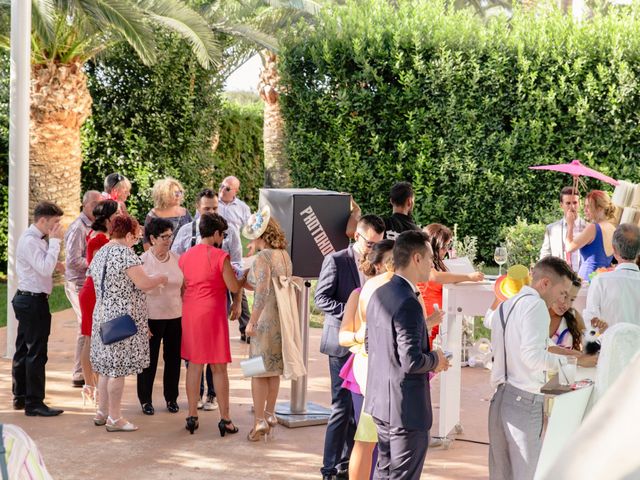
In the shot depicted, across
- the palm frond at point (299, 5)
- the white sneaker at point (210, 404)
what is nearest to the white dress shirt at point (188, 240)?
the white sneaker at point (210, 404)

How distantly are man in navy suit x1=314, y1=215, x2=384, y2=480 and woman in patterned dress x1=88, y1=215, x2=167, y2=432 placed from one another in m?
1.65

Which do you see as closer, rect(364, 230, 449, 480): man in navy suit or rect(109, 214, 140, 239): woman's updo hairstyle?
rect(364, 230, 449, 480): man in navy suit

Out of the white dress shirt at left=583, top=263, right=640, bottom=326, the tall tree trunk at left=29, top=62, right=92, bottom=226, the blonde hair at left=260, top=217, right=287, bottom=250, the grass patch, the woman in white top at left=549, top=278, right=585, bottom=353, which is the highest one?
the tall tree trunk at left=29, top=62, right=92, bottom=226

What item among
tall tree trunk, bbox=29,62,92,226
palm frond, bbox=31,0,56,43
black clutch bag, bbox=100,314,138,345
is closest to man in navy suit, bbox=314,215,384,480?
black clutch bag, bbox=100,314,138,345

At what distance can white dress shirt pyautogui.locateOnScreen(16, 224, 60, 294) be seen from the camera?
743 centimetres

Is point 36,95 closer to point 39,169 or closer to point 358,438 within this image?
point 39,169

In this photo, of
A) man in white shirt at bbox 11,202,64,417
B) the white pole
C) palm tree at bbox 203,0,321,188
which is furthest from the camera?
palm tree at bbox 203,0,321,188

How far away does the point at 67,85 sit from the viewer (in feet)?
49.5

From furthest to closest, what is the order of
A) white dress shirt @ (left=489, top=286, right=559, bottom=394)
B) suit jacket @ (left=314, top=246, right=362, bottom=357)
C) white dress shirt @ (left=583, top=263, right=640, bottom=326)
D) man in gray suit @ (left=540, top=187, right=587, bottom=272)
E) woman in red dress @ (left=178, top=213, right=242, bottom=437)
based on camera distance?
man in gray suit @ (left=540, top=187, right=587, bottom=272), woman in red dress @ (left=178, top=213, right=242, bottom=437), suit jacket @ (left=314, top=246, right=362, bottom=357), white dress shirt @ (left=583, top=263, right=640, bottom=326), white dress shirt @ (left=489, top=286, right=559, bottom=394)

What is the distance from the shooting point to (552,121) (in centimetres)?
1433

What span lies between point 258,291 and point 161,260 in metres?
1.10

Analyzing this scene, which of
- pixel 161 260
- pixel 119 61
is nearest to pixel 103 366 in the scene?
pixel 161 260

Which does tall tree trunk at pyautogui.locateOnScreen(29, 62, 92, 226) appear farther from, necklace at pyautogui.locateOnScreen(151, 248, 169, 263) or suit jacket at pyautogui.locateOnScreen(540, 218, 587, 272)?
suit jacket at pyautogui.locateOnScreen(540, 218, 587, 272)

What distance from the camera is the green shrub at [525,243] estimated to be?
1325 cm
